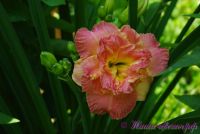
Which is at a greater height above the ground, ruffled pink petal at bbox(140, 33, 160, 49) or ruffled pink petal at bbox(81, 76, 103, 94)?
ruffled pink petal at bbox(140, 33, 160, 49)

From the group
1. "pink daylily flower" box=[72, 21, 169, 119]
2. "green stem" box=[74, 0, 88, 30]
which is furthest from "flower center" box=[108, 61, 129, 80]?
"green stem" box=[74, 0, 88, 30]

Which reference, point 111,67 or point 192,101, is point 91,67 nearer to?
point 111,67

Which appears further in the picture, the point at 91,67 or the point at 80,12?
the point at 80,12

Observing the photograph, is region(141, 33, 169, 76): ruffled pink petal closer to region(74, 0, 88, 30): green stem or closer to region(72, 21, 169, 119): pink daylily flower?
region(72, 21, 169, 119): pink daylily flower

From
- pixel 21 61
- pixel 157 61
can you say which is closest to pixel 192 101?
pixel 157 61

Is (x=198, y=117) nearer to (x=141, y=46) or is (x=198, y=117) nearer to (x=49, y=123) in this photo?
(x=141, y=46)

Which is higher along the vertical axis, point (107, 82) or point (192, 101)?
point (107, 82)
